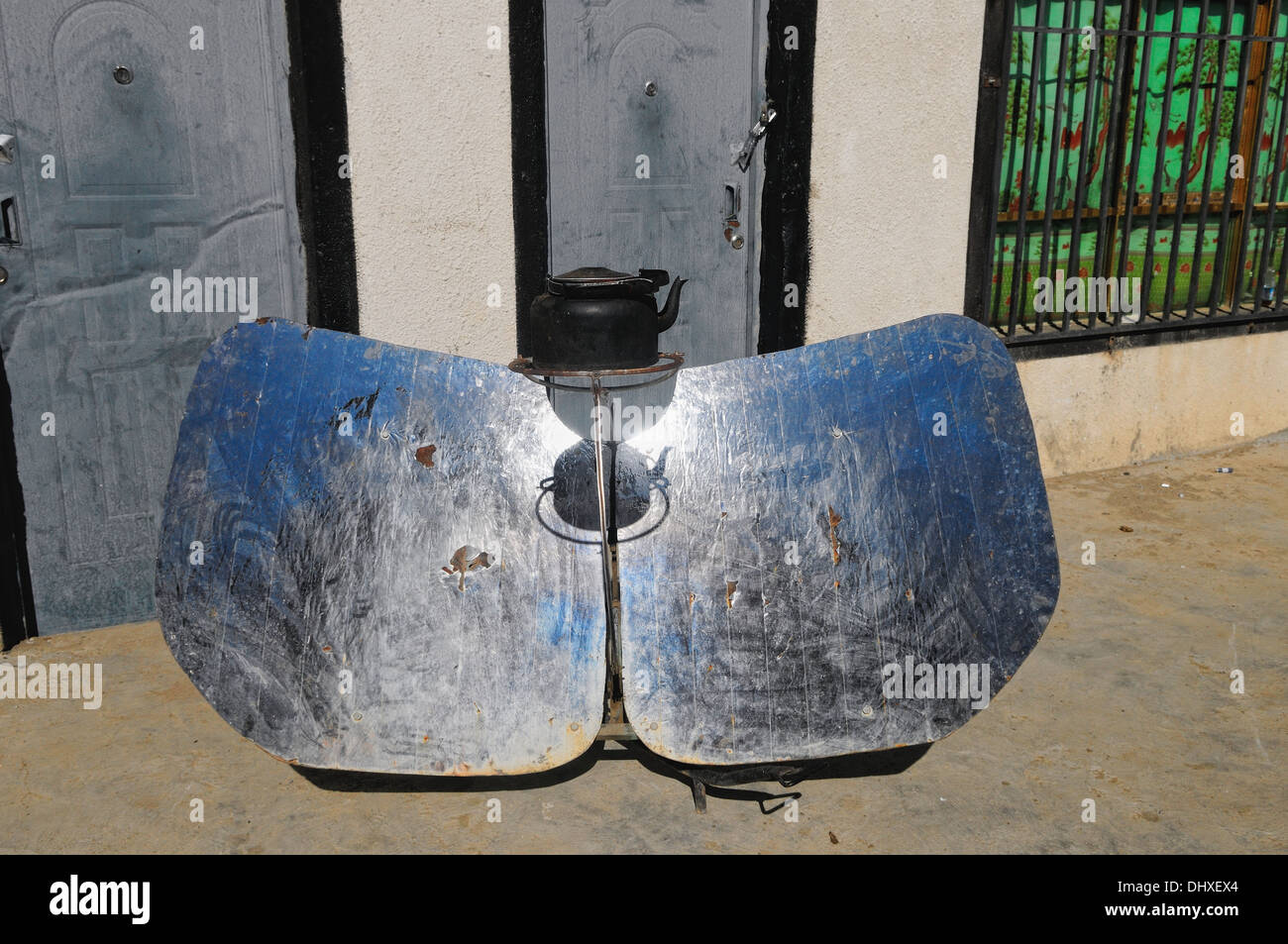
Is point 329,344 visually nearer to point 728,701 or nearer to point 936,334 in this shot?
Result: point 728,701

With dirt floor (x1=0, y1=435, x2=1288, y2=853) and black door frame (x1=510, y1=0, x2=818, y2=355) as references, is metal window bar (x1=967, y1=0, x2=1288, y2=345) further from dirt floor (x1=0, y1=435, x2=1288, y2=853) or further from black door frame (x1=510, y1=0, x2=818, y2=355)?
dirt floor (x1=0, y1=435, x2=1288, y2=853)

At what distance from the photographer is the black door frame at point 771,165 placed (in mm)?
4461

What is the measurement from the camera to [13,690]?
12.5 ft

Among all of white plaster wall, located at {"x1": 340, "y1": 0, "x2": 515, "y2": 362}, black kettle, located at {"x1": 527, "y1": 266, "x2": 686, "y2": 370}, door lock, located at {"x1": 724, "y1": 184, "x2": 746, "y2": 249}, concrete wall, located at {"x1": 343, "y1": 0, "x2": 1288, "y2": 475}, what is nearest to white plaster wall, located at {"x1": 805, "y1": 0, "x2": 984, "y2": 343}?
concrete wall, located at {"x1": 343, "y1": 0, "x2": 1288, "y2": 475}

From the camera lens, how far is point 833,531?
3.13m

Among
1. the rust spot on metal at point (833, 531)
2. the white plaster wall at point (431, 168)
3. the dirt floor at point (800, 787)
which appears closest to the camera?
the dirt floor at point (800, 787)

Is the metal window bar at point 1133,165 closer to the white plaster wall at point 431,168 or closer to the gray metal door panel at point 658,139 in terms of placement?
the gray metal door panel at point 658,139

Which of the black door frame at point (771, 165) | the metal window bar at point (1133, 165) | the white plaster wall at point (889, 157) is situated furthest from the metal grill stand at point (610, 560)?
the metal window bar at point (1133, 165)

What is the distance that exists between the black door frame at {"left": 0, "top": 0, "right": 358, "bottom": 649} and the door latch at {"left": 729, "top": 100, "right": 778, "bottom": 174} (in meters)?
1.81

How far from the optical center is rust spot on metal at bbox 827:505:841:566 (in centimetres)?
311

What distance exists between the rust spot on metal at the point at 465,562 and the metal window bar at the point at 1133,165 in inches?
141

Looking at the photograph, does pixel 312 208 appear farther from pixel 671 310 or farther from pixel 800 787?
pixel 800 787

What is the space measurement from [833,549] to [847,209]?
2.69 m
